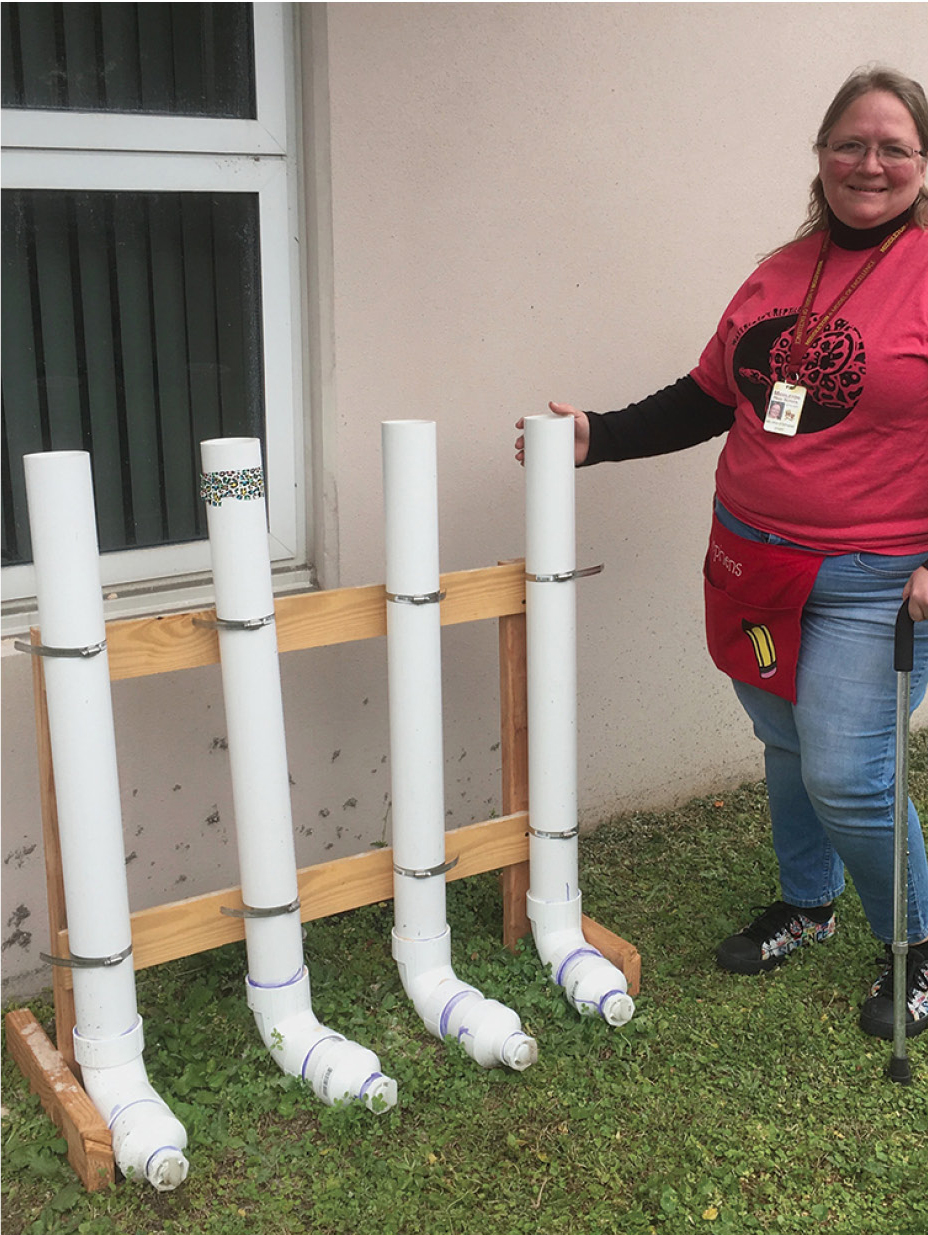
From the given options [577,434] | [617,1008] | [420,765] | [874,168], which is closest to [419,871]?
[420,765]

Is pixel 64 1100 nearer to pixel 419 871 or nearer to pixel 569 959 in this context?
pixel 419 871

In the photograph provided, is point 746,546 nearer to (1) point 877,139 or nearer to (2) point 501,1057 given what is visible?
(1) point 877,139

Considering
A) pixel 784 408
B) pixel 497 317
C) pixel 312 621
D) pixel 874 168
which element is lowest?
pixel 312 621

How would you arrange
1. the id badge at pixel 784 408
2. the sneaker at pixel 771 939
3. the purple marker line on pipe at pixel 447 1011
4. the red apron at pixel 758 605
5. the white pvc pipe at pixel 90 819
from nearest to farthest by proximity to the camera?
the white pvc pipe at pixel 90 819, the id badge at pixel 784 408, the red apron at pixel 758 605, the purple marker line on pipe at pixel 447 1011, the sneaker at pixel 771 939

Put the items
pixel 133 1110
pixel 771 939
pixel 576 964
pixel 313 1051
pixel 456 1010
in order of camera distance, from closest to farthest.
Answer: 1. pixel 133 1110
2. pixel 313 1051
3. pixel 456 1010
4. pixel 576 964
5. pixel 771 939

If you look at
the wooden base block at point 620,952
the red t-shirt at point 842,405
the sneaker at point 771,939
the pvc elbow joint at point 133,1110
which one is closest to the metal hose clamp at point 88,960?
the pvc elbow joint at point 133,1110

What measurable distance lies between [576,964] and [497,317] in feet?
5.25

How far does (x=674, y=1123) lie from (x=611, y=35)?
261cm

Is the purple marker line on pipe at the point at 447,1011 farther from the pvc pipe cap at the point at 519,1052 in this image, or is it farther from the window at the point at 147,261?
the window at the point at 147,261

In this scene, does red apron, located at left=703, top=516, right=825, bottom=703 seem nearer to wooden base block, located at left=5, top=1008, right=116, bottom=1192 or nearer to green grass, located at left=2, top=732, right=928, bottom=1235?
green grass, located at left=2, top=732, right=928, bottom=1235

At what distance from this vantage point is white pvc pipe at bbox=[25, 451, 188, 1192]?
2252mm

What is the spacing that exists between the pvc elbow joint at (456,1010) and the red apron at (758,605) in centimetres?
92

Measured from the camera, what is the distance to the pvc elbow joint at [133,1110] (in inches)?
91.7

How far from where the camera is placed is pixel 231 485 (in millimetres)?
2412
